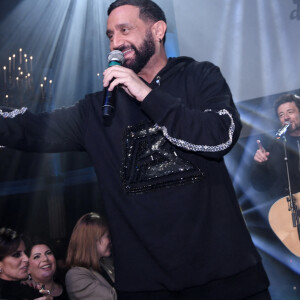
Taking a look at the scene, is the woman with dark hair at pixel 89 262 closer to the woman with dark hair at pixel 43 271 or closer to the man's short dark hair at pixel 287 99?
the woman with dark hair at pixel 43 271

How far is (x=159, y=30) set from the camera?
5.43 feet

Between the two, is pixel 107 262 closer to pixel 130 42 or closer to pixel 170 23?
pixel 130 42

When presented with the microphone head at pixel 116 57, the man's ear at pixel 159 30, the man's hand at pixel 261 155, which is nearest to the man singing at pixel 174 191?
the microphone head at pixel 116 57

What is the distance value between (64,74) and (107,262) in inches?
235

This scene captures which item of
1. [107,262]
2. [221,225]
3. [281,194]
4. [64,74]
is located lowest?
[107,262]

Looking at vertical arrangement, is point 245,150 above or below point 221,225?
above

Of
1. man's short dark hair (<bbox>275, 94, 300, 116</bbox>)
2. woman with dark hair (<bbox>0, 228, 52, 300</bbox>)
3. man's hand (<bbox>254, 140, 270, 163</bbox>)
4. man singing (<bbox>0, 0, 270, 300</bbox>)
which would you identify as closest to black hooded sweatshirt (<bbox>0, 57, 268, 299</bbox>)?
man singing (<bbox>0, 0, 270, 300</bbox>)

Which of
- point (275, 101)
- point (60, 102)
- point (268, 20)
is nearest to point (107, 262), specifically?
point (275, 101)

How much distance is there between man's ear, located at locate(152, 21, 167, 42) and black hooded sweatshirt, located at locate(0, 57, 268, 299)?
349 mm

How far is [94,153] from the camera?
1.37m

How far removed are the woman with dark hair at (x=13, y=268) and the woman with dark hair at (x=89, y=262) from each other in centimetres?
31

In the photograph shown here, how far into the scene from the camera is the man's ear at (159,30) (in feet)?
5.34

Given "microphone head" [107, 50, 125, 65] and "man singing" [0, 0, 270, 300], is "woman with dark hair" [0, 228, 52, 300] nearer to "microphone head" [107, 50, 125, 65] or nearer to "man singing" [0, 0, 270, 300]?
"man singing" [0, 0, 270, 300]

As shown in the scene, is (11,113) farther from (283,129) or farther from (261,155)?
(283,129)
